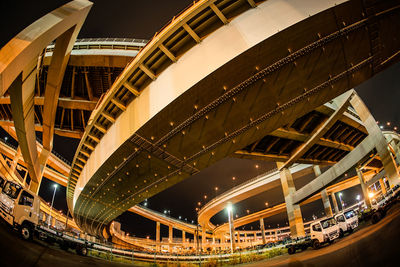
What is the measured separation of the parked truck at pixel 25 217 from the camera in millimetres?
8742

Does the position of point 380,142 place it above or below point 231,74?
above

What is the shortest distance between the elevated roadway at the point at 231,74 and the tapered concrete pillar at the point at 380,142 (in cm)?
1234

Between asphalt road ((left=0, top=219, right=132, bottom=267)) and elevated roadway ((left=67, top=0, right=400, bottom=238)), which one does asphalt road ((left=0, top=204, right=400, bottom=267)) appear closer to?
asphalt road ((left=0, top=219, right=132, bottom=267))

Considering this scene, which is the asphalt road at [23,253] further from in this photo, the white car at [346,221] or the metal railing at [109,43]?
the metal railing at [109,43]

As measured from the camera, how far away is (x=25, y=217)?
9492mm

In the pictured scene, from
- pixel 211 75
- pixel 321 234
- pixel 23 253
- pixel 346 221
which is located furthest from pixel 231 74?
pixel 346 221

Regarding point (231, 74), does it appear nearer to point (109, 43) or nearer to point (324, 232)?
point (324, 232)

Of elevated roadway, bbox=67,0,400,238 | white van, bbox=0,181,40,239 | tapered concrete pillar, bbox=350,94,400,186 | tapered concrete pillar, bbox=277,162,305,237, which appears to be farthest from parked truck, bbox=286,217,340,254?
tapered concrete pillar, bbox=277,162,305,237

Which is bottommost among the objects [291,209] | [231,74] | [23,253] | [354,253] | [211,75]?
[354,253]

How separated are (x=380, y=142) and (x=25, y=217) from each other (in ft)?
93.9

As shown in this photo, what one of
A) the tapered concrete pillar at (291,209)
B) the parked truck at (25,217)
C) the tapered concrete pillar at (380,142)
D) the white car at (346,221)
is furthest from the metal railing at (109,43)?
the tapered concrete pillar at (291,209)

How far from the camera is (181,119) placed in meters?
12.0

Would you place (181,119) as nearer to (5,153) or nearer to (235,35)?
(235,35)

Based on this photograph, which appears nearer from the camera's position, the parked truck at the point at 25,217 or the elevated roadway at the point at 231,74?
the parked truck at the point at 25,217
